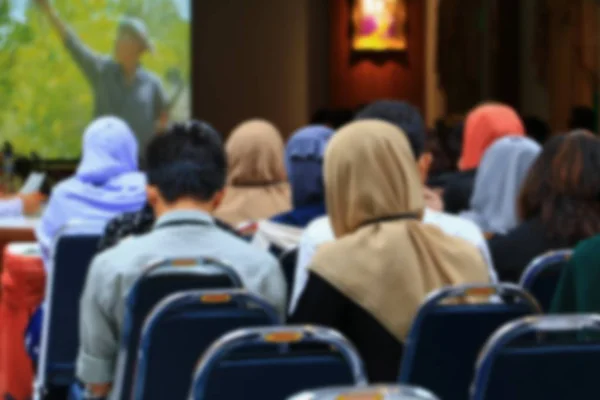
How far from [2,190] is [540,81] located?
531cm

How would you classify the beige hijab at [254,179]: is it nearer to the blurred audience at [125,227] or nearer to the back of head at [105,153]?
the back of head at [105,153]

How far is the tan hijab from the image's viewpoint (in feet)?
8.85

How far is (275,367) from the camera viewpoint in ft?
6.76

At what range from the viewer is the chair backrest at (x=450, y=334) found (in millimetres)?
2539

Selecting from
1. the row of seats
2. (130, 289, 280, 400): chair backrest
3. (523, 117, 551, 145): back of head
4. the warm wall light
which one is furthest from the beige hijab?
the warm wall light

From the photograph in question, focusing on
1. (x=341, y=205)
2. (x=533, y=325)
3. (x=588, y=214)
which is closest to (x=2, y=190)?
(x=588, y=214)

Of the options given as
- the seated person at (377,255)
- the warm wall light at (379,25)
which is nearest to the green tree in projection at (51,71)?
the warm wall light at (379,25)

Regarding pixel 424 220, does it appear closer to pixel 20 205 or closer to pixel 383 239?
pixel 383 239

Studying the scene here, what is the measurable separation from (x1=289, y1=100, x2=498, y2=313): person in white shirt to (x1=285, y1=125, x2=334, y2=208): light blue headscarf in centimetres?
37

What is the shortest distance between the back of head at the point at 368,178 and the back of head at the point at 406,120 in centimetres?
86

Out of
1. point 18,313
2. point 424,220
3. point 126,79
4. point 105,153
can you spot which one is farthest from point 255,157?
point 126,79

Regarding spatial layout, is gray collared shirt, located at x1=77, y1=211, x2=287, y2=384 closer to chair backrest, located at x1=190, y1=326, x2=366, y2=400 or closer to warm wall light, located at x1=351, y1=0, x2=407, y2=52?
chair backrest, located at x1=190, y1=326, x2=366, y2=400

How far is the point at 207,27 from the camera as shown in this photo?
42.6 feet

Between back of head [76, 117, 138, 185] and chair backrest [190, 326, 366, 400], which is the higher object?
chair backrest [190, 326, 366, 400]
